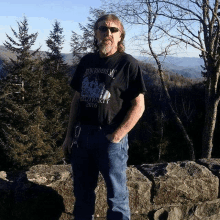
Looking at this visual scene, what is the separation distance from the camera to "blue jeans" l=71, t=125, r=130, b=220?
6.36 feet

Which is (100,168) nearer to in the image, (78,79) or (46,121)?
(78,79)

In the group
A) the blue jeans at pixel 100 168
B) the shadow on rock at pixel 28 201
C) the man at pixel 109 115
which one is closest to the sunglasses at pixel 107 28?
the man at pixel 109 115

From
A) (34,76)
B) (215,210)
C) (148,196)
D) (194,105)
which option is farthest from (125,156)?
(194,105)

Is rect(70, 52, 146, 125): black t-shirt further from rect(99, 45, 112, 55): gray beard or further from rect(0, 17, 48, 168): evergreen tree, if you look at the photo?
rect(0, 17, 48, 168): evergreen tree

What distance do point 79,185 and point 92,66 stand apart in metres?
0.97

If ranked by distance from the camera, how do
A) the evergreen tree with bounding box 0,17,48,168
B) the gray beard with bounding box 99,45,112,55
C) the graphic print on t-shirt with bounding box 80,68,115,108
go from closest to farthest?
the graphic print on t-shirt with bounding box 80,68,115,108
the gray beard with bounding box 99,45,112,55
the evergreen tree with bounding box 0,17,48,168

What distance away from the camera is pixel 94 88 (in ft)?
6.54

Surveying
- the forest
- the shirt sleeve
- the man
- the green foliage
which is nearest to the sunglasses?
the man

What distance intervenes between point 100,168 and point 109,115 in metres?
0.42

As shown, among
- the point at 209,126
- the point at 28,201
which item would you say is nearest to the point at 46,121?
the point at 209,126

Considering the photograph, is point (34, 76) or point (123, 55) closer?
point (123, 55)

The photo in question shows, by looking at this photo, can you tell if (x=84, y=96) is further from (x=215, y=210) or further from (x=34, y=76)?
(x=34, y=76)

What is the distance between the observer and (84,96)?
204 cm

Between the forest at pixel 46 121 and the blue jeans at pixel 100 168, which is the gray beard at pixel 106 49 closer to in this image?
the blue jeans at pixel 100 168
